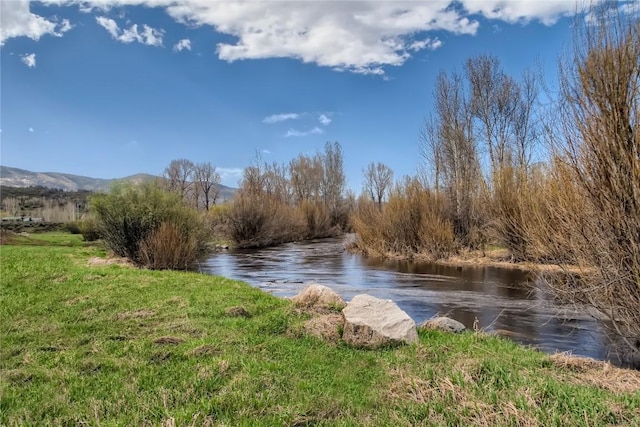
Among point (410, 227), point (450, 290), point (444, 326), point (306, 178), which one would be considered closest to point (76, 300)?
point (444, 326)

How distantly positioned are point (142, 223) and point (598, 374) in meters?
15.3

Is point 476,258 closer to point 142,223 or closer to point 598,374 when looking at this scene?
point 142,223

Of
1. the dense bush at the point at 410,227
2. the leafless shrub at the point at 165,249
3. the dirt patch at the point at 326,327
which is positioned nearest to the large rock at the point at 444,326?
the dirt patch at the point at 326,327

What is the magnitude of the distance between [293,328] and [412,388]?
2692mm

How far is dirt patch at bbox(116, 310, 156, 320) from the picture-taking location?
295 inches

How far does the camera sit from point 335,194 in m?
53.0

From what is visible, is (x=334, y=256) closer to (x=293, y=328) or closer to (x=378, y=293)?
(x=378, y=293)

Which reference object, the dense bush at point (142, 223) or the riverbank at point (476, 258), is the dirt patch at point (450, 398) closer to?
the dense bush at point (142, 223)

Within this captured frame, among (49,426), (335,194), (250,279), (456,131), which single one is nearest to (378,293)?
(250,279)

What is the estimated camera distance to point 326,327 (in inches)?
266

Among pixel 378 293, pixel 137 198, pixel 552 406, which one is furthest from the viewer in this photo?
pixel 137 198

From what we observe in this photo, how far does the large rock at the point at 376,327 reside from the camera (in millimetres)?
6137

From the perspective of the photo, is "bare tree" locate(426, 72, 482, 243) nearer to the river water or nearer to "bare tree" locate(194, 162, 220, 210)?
the river water

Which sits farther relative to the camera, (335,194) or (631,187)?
(335,194)
